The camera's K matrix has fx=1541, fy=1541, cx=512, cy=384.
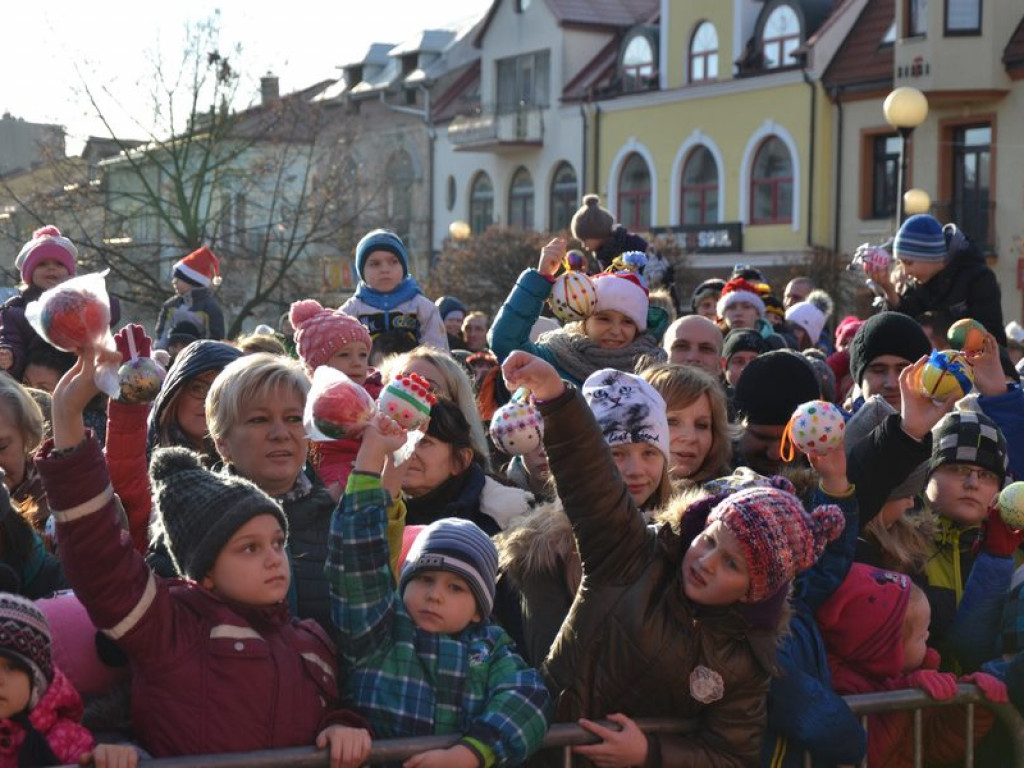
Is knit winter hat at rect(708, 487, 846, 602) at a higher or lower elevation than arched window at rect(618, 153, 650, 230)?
lower

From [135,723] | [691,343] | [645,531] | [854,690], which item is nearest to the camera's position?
[135,723]

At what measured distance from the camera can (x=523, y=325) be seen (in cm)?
662

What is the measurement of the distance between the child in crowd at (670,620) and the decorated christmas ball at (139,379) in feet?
3.45

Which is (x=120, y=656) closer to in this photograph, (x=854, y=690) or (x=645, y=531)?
(x=645, y=531)

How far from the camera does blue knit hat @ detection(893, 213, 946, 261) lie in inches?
306

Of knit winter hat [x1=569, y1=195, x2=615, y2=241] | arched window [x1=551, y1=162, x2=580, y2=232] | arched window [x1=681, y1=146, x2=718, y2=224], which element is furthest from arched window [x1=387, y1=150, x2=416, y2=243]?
knit winter hat [x1=569, y1=195, x2=615, y2=241]

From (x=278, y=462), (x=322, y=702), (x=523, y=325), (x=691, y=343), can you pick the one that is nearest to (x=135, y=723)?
(x=322, y=702)

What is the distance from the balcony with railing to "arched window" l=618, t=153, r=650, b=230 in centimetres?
380

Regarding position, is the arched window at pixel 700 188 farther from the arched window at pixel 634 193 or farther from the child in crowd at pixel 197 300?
the child in crowd at pixel 197 300

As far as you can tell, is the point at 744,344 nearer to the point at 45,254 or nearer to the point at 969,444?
the point at 969,444

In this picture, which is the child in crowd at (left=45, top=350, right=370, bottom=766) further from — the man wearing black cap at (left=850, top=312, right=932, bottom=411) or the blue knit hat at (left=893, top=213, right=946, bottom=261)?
the blue knit hat at (left=893, top=213, right=946, bottom=261)

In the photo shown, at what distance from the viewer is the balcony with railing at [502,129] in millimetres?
45250

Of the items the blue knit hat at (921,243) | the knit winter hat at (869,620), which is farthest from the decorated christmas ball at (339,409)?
the blue knit hat at (921,243)

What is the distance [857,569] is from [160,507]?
213 cm
